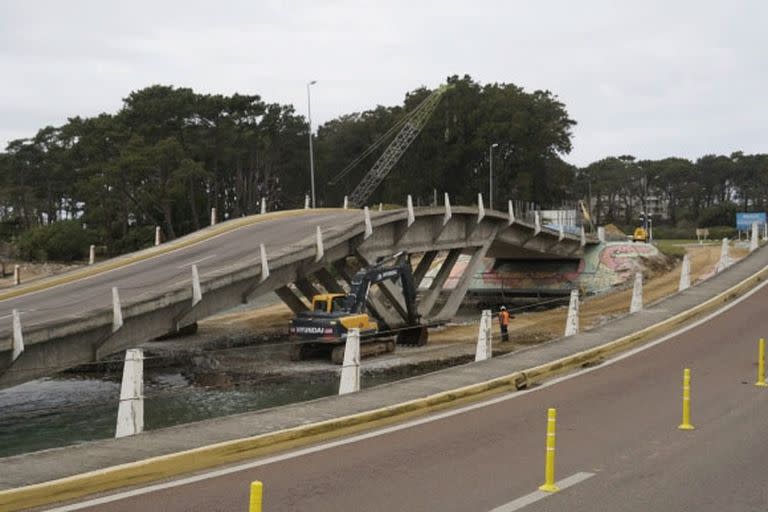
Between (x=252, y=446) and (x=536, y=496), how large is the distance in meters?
3.90

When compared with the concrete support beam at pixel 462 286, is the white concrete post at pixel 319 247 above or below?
above

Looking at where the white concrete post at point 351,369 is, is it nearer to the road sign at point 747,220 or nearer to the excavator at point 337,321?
the excavator at point 337,321

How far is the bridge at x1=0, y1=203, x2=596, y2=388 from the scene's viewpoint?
74.2ft

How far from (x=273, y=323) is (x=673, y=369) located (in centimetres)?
3345

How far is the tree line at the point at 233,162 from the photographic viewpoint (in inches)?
3492

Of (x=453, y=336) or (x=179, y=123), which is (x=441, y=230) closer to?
(x=453, y=336)

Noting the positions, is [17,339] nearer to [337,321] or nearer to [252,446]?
[252,446]

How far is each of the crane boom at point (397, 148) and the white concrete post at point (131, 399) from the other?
325 feet

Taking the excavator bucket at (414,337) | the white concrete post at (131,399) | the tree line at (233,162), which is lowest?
the excavator bucket at (414,337)

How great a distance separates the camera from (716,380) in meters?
16.8

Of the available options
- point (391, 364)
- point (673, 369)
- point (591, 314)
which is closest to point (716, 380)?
point (673, 369)

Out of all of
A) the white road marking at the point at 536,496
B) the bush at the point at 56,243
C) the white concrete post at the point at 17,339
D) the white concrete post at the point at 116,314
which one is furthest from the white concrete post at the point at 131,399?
the bush at the point at 56,243

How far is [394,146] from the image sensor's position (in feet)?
377

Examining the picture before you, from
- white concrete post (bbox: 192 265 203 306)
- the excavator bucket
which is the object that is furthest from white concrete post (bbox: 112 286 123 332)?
the excavator bucket
